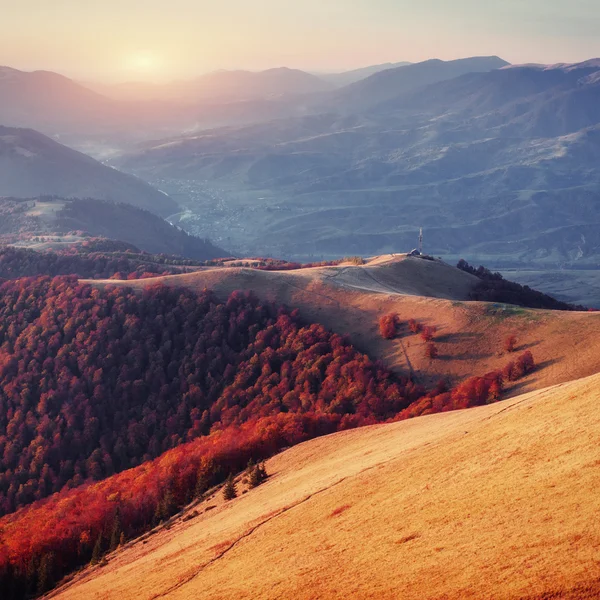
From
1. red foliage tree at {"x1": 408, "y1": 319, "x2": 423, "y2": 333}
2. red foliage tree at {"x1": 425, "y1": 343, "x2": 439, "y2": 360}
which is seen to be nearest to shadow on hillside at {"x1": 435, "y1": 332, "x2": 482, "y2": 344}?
red foliage tree at {"x1": 425, "y1": 343, "x2": 439, "y2": 360}

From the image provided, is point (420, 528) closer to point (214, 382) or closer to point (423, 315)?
point (423, 315)

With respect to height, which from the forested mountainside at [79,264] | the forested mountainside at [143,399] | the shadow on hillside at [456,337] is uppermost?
the forested mountainside at [79,264]

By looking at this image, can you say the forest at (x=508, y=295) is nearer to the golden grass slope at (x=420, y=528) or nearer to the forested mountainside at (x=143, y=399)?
the forested mountainside at (x=143, y=399)

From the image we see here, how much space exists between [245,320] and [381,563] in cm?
8368

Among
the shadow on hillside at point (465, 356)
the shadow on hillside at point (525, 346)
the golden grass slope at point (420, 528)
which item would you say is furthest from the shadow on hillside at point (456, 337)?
the golden grass slope at point (420, 528)

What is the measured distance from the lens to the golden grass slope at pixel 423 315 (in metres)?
82.1

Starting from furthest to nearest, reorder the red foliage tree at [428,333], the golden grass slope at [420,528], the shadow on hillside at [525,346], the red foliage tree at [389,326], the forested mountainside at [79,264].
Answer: the forested mountainside at [79,264] → the red foliage tree at [389,326] → the red foliage tree at [428,333] → the shadow on hillside at [525,346] → the golden grass slope at [420,528]

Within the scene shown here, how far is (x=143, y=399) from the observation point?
4090 inches

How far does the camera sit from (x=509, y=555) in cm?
2508

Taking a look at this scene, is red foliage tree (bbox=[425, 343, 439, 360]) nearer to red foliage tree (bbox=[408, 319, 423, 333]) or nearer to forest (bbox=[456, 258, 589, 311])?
red foliage tree (bbox=[408, 319, 423, 333])

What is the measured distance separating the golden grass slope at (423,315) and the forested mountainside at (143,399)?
335 cm

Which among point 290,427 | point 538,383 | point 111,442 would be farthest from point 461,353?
point 111,442

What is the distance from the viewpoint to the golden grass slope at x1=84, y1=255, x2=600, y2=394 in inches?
3231

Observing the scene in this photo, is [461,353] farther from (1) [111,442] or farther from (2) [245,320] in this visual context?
(1) [111,442]
